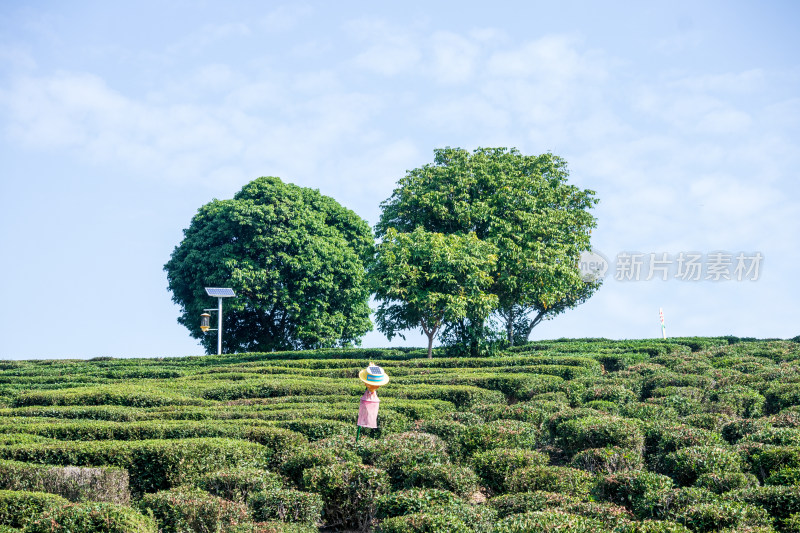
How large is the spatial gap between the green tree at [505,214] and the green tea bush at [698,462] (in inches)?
668

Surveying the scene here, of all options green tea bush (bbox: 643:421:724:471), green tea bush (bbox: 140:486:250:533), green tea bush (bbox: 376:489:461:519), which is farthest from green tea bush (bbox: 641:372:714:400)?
green tea bush (bbox: 140:486:250:533)

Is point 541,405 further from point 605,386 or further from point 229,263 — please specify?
point 229,263

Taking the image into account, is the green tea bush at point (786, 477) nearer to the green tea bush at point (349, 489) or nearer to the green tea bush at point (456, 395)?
the green tea bush at point (349, 489)

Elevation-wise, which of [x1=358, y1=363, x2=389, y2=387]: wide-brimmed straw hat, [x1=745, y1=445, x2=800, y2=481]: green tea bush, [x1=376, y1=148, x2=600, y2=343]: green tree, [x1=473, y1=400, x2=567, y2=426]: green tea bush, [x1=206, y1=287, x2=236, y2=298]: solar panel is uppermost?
[x1=376, y1=148, x2=600, y2=343]: green tree

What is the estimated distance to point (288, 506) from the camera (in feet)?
28.9

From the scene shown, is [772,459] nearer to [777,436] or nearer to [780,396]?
[777,436]

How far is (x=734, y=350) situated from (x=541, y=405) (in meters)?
13.5

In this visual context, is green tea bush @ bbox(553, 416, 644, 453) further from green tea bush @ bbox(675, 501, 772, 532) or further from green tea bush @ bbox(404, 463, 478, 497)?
green tea bush @ bbox(675, 501, 772, 532)

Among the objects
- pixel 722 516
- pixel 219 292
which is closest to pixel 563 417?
pixel 722 516

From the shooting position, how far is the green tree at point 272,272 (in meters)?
36.0

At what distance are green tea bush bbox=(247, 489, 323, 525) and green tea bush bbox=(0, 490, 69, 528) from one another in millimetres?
2648

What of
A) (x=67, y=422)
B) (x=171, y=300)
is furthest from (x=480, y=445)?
(x=171, y=300)

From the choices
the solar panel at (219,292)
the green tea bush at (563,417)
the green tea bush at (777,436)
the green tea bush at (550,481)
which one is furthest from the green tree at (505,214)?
the green tea bush at (550,481)

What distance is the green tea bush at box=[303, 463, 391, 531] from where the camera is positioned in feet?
30.4
